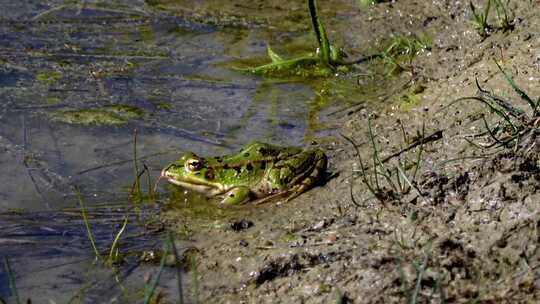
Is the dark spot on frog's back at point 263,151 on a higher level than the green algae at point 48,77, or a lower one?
lower

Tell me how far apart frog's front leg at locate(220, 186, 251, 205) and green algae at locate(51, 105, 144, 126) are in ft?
4.33

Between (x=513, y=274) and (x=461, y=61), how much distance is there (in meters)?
3.38

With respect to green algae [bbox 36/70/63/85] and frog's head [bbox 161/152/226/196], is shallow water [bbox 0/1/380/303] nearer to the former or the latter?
green algae [bbox 36/70/63/85]

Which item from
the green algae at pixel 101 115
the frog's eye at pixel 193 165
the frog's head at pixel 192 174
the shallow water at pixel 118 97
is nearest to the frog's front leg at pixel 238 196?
the frog's head at pixel 192 174

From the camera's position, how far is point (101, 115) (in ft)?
22.2

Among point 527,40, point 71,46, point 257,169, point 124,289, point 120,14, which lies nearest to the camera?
point 124,289

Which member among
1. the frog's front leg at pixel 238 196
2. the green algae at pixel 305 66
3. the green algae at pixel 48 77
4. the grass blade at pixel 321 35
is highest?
the grass blade at pixel 321 35

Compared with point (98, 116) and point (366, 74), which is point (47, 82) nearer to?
point (98, 116)

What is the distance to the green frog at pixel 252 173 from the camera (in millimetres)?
5594

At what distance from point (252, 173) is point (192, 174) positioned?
1.14 feet

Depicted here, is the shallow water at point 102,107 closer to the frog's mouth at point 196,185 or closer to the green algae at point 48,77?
the green algae at point 48,77

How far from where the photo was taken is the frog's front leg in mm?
5645

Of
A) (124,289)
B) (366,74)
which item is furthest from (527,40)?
(124,289)

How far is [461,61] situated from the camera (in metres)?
7.23
